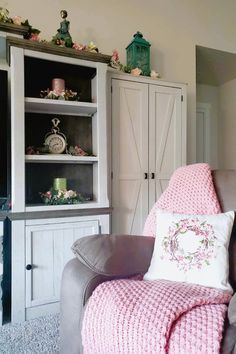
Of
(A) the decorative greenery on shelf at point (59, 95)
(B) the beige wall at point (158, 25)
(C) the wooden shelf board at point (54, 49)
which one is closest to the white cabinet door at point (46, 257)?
(A) the decorative greenery on shelf at point (59, 95)

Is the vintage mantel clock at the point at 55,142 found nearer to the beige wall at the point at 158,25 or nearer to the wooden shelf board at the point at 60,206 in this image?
the wooden shelf board at the point at 60,206

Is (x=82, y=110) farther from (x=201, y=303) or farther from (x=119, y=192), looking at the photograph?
(x=201, y=303)

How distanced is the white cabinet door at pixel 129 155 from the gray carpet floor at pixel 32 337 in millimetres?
844

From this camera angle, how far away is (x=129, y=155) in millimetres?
2322

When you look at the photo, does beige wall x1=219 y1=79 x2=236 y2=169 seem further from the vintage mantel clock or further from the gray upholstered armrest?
the gray upholstered armrest

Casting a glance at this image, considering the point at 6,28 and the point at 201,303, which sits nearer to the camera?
the point at 201,303

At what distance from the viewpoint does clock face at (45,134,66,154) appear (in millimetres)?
2141

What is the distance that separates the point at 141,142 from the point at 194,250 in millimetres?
1328

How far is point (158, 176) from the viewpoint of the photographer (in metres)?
2.43

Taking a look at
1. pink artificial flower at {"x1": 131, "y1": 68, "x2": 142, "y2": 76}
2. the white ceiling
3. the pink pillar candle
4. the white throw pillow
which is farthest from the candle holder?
the white ceiling

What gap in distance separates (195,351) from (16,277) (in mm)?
1349

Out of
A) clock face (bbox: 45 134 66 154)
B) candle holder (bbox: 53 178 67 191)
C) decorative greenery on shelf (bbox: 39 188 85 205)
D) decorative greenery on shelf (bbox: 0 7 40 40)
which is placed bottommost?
decorative greenery on shelf (bbox: 39 188 85 205)

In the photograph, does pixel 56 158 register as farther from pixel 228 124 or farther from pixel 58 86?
pixel 228 124

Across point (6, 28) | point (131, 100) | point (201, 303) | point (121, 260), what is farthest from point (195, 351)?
point (6, 28)
